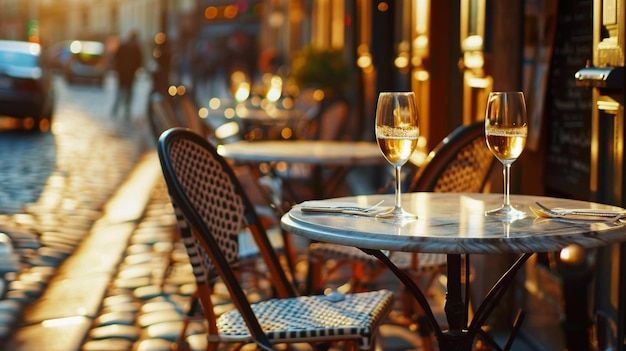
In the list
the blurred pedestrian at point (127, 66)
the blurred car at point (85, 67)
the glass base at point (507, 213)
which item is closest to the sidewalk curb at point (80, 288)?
the glass base at point (507, 213)

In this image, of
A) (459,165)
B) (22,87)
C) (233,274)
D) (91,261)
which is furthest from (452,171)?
(22,87)

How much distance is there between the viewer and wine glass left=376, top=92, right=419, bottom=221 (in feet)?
10.1

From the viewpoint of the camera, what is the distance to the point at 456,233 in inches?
110

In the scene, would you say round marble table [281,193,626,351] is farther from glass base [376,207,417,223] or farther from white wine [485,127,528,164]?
white wine [485,127,528,164]

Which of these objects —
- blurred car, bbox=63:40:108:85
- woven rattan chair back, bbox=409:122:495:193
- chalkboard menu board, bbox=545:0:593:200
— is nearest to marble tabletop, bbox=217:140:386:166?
chalkboard menu board, bbox=545:0:593:200

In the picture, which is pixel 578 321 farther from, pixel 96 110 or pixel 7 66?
pixel 96 110

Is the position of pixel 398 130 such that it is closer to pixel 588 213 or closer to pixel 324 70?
pixel 588 213

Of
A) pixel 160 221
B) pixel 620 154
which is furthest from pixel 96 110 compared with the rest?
pixel 620 154

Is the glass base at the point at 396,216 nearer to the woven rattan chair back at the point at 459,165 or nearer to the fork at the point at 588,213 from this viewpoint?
the fork at the point at 588,213

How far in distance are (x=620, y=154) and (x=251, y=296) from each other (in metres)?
2.53

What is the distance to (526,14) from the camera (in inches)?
219

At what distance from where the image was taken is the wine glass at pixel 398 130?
10.1 ft

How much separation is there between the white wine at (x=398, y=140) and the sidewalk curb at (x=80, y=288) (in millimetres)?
2423

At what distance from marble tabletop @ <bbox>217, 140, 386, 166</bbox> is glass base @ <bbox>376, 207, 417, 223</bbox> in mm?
2608
